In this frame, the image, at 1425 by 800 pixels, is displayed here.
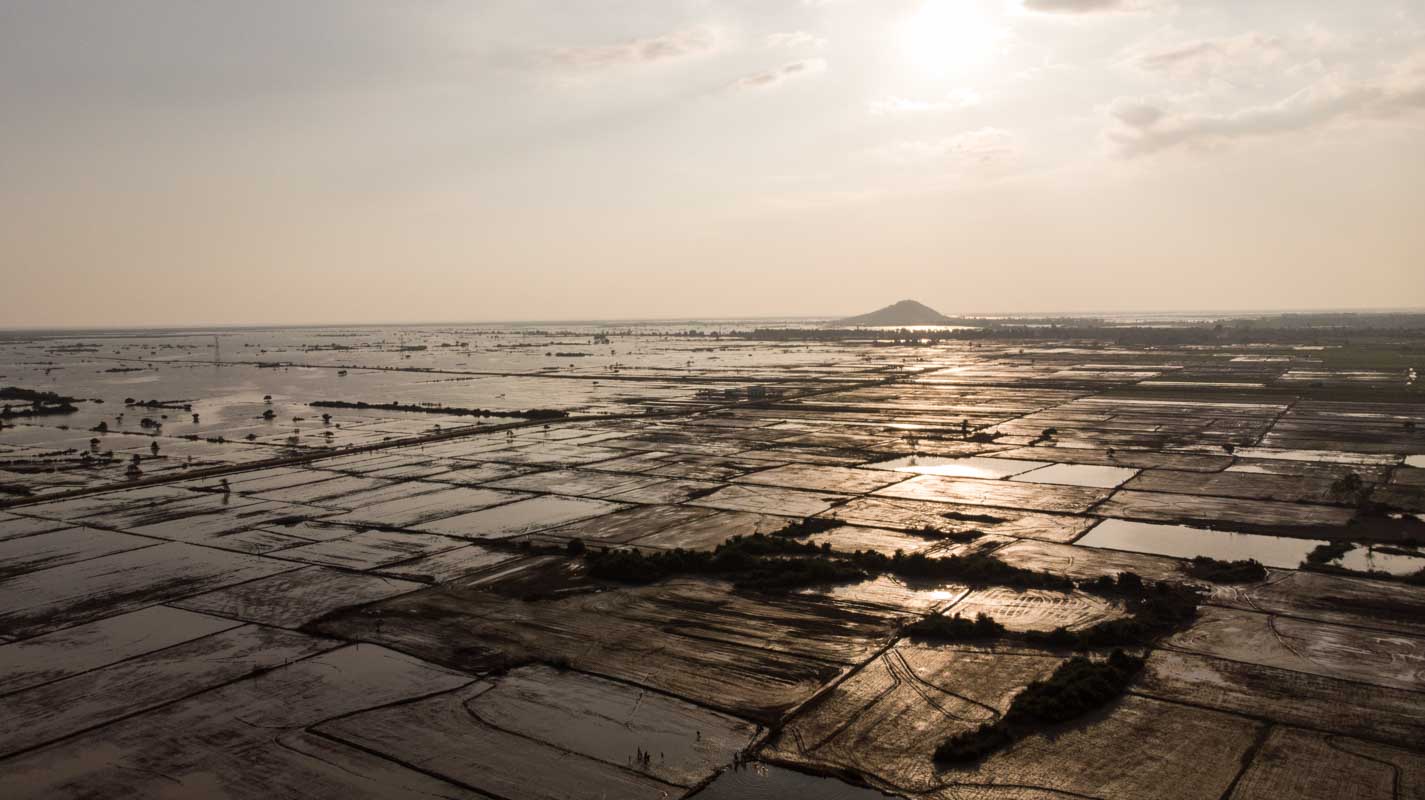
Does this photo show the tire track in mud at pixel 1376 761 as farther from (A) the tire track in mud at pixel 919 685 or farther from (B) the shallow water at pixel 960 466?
(B) the shallow water at pixel 960 466

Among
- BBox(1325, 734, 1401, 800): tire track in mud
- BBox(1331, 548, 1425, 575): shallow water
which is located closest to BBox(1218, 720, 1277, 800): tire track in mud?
BBox(1325, 734, 1401, 800): tire track in mud

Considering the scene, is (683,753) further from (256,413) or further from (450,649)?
(256,413)

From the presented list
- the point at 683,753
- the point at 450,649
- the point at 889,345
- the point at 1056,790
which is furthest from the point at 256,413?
the point at 889,345

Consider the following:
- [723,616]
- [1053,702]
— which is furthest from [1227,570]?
[723,616]

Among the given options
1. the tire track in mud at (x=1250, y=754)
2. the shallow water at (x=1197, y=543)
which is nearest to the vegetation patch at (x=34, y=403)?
the shallow water at (x=1197, y=543)

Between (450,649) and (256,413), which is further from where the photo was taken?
(256,413)

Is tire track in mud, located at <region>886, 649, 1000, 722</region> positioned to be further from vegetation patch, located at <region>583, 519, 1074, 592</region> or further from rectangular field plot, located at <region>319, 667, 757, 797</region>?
vegetation patch, located at <region>583, 519, 1074, 592</region>
